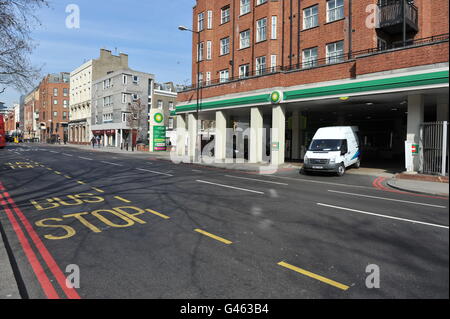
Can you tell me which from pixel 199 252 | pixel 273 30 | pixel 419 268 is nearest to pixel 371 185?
pixel 419 268

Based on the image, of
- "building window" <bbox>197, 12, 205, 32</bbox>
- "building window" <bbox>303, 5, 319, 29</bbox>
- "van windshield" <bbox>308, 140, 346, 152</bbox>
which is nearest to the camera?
"van windshield" <bbox>308, 140, 346, 152</bbox>

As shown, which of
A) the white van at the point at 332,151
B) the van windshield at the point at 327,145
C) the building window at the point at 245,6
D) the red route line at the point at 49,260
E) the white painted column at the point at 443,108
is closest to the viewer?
the white painted column at the point at 443,108

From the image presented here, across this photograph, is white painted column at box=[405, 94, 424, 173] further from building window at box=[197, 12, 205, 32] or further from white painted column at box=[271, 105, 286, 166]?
building window at box=[197, 12, 205, 32]

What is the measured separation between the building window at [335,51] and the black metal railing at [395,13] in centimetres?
288

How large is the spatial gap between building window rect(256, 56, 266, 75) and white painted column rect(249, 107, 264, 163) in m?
3.81

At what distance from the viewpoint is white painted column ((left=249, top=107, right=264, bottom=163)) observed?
2472 centimetres

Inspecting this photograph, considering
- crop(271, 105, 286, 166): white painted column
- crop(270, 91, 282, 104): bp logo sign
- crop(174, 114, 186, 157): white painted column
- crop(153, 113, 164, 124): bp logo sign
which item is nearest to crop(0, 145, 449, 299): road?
crop(271, 105, 286, 166): white painted column

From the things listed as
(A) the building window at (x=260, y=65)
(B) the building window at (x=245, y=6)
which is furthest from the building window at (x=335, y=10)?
(B) the building window at (x=245, y=6)

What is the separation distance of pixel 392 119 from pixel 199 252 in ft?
104

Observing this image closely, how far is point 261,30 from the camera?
26828mm

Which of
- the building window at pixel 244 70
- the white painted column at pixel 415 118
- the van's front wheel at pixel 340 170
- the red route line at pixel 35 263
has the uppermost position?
Result: the building window at pixel 244 70

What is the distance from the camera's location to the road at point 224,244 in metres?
3.89

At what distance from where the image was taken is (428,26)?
19.3 m

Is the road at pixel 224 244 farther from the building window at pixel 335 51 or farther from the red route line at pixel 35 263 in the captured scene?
the building window at pixel 335 51
